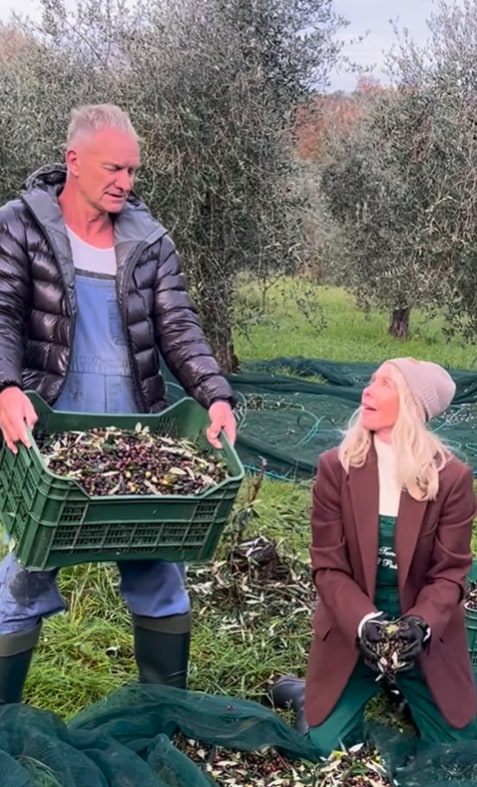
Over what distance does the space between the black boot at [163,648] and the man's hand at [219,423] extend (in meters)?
0.57

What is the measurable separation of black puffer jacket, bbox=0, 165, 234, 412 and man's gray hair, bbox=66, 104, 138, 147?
0.64 ft

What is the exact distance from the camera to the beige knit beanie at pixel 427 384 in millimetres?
2801

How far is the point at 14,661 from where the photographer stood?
2689 mm

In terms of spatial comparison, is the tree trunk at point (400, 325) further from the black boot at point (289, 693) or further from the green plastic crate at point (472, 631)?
the black boot at point (289, 693)

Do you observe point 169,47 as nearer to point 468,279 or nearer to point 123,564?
point 468,279

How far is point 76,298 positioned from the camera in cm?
262

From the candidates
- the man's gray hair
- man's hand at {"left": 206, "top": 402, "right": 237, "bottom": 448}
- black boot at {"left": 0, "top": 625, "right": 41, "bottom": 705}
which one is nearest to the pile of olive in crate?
man's hand at {"left": 206, "top": 402, "right": 237, "bottom": 448}

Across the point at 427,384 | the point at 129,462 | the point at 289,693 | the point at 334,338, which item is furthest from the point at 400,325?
the point at 129,462

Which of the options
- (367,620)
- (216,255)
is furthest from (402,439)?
(216,255)

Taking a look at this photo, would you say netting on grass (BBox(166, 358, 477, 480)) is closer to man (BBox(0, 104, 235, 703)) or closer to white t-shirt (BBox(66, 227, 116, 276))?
man (BBox(0, 104, 235, 703))

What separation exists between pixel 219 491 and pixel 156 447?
0.32m

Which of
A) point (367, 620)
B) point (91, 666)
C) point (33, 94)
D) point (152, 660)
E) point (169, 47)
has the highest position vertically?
point (169, 47)

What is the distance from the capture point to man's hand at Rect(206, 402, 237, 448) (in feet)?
8.82

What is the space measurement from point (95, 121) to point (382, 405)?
116 centimetres
